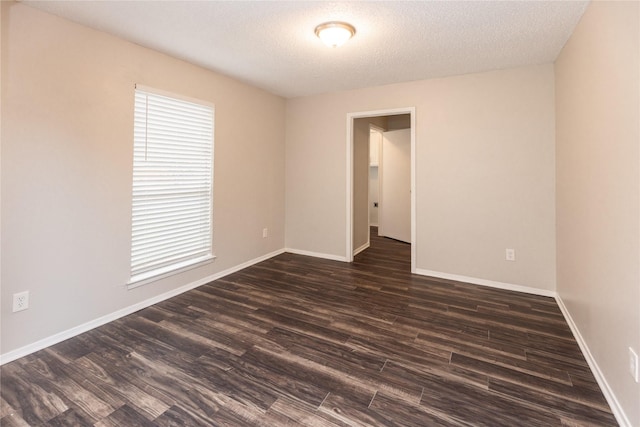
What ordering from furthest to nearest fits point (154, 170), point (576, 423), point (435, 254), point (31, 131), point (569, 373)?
point (435, 254), point (154, 170), point (31, 131), point (569, 373), point (576, 423)

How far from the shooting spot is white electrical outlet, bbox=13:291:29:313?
2.00 m

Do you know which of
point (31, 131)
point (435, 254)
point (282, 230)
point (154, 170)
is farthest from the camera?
point (282, 230)

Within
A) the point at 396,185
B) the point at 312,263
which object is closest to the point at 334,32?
the point at 312,263

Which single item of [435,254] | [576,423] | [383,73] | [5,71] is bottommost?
[576,423]

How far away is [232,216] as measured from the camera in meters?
3.76

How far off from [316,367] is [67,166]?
7.68ft

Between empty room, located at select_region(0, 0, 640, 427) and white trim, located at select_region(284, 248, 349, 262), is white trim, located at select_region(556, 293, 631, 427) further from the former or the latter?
white trim, located at select_region(284, 248, 349, 262)

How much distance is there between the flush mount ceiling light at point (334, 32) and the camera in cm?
227

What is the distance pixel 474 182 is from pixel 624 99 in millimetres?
1975

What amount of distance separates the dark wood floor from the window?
48cm

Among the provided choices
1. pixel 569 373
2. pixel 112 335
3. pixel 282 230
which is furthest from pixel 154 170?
pixel 569 373

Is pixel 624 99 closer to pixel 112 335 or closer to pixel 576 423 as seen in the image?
pixel 576 423

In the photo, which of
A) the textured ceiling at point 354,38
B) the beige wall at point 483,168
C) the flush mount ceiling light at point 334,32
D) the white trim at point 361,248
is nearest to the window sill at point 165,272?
the textured ceiling at point 354,38

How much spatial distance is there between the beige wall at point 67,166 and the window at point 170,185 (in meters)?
0.11
